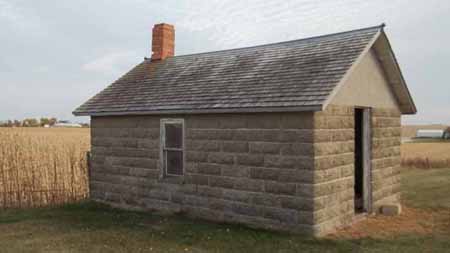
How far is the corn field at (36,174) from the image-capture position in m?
13.8

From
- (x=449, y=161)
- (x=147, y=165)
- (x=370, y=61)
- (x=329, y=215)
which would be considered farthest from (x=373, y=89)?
(x=449, y=161)

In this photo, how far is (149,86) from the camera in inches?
515

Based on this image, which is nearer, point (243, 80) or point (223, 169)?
point (223, 169)

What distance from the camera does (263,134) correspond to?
9461 millimetres

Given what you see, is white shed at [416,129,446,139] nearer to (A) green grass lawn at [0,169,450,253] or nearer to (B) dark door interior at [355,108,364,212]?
(B) dark door interior at [355,108,364,212]

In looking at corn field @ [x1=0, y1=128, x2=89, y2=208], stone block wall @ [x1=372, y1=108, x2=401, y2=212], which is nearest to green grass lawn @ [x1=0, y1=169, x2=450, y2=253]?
stone block wall @ [x1=372, y1=108, x2=401, y2=212]

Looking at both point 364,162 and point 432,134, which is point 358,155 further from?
point 432,134

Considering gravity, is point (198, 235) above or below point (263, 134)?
below

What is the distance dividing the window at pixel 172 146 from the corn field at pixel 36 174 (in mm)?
4501

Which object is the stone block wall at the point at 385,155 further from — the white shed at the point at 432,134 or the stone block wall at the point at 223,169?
the white shed at the point at 432,134

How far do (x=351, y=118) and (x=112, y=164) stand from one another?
7.00 m

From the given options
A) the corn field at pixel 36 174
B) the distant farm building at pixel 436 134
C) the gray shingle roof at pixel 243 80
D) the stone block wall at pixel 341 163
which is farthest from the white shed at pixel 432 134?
the corn field at pixel 36 174

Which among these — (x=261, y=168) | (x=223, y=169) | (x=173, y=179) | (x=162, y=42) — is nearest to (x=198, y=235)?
(x=223, y=169)

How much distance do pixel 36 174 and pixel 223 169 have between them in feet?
24.2
